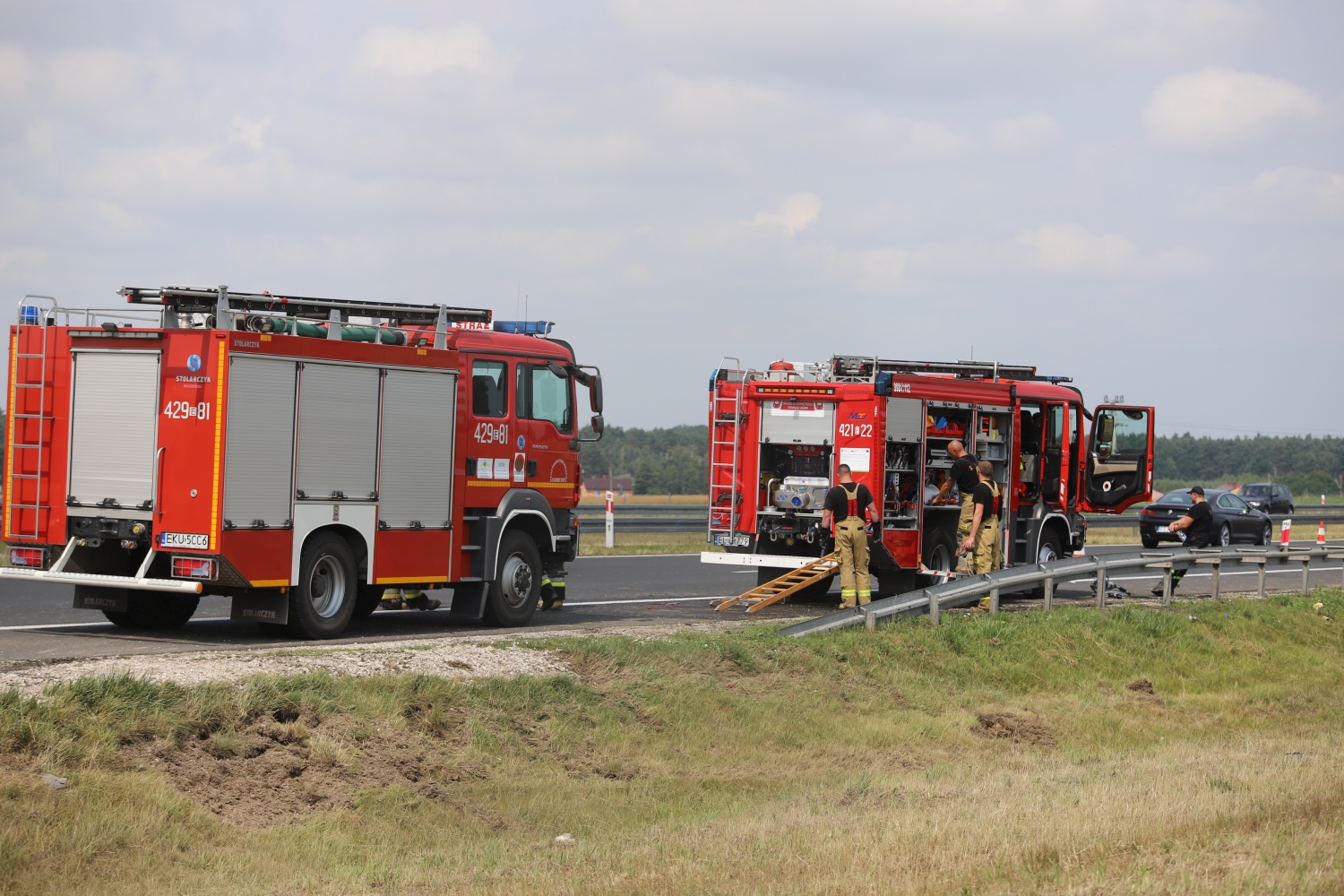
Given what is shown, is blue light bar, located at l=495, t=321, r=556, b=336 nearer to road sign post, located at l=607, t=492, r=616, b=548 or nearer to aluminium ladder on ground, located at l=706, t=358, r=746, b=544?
aluminium ladder on ground, located at l=706, t=358, r=746, b=544

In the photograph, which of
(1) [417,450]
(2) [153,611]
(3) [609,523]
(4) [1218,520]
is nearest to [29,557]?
(2) [153,611]

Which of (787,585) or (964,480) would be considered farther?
(787,585)

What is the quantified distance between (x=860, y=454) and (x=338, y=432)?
7.35m

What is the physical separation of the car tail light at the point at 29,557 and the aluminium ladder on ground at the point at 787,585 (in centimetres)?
785

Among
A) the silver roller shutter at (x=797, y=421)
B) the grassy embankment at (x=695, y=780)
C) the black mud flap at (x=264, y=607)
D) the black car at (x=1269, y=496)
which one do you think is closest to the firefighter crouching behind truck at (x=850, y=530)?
the grassy embankment at (x=695, y=780)

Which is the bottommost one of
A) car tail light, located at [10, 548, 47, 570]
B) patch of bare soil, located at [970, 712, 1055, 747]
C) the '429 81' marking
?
patch of bare soil, located at [970, 712, 1055, 747]

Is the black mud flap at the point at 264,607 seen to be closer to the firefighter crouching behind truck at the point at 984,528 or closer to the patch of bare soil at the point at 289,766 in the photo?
the patch of bare soil at the point at 289,766

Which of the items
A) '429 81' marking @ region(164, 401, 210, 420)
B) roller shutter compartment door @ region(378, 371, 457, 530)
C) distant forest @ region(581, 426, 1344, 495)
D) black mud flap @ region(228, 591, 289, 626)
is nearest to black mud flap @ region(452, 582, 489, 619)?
roller shutter compartment door @ region(378, 371, 457, 530)

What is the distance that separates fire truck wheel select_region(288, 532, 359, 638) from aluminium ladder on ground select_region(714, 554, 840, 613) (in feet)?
18.2

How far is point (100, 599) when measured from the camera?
1289 cm

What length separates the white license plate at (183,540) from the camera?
1184 centimetres

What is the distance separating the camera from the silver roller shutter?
60.0ft

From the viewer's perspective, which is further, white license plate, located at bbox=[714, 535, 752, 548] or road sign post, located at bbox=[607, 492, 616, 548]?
road sign post, located at bbox=[607, 492, 616, 548]

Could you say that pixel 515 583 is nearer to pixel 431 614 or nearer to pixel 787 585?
pixel 431 614
